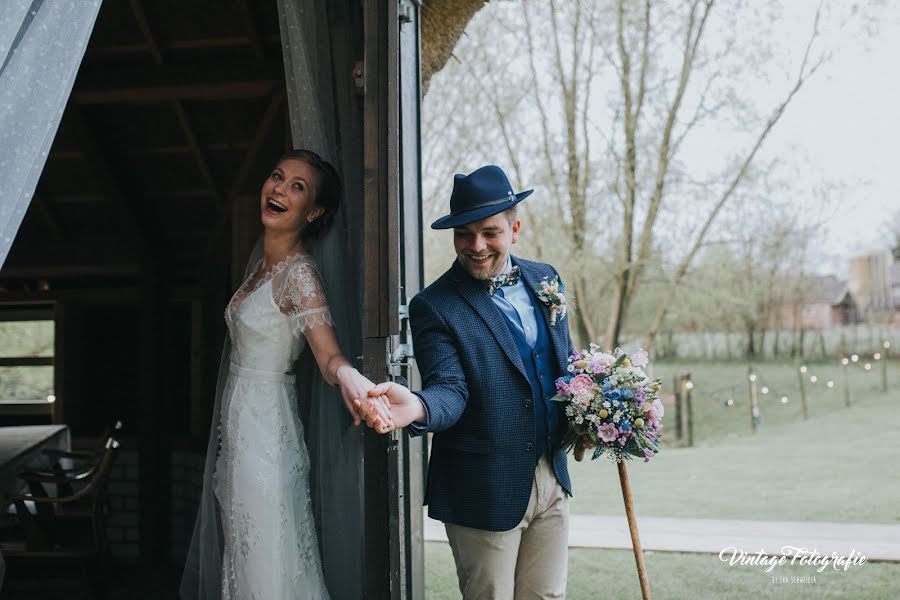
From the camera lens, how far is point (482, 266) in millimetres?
2482

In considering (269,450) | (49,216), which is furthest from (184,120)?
(269,450)

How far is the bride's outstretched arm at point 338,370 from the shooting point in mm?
2273

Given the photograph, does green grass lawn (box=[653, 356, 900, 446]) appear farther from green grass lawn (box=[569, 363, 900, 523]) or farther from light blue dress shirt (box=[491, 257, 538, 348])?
light blue dress shirt (box=[491, 257, 538, 348])

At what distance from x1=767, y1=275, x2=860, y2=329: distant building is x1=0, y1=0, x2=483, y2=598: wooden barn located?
1079 cm

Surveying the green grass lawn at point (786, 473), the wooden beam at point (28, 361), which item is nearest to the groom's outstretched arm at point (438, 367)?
the green grass lawn at point (786, 473)

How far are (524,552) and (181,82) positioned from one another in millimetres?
3717

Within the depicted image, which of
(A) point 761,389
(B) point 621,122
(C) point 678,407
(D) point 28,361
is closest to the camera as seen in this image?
(D) point 28,361

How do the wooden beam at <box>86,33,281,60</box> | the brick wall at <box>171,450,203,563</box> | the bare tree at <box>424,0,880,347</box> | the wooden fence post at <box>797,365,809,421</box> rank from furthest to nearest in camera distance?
the wooden fence post at <box>797,365,809,421</box>
the bare tree at <box>424,0,880,347</box>
the brick wall at <box>171,450,203,563</box>
the wooden beam at <box>86,33,281,60</box>

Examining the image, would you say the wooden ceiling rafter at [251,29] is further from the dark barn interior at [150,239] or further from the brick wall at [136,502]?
the brick wall at [136,502]

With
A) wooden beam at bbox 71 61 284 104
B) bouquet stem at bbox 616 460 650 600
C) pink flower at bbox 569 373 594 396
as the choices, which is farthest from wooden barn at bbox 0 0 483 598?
bouquet stem at bbox 616 460 650 600

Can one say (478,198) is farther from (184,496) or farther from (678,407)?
(678,407)

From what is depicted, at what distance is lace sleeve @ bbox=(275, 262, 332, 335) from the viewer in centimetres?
265

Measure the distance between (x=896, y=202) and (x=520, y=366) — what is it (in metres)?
13.4

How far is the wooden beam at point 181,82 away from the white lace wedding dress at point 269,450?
2.48m
